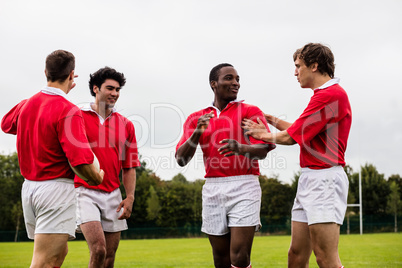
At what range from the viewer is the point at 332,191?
15.4ft

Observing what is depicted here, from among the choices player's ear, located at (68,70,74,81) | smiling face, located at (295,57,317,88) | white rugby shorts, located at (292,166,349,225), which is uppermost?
smiling face, located at (295,57,317,88)

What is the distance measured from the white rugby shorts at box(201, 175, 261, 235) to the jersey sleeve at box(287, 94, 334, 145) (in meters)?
0.98

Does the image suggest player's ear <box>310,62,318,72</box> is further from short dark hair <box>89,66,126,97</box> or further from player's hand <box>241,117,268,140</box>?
short dark hair <box>89,66,126,97</box>

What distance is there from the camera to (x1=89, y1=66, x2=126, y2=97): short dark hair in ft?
21.3

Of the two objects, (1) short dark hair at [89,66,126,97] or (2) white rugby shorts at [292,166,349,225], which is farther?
(1) short dark hair at [89,66,126,97]

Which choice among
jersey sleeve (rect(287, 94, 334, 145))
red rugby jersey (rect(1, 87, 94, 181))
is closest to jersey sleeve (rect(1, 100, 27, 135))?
red rugby jersey (rect(1, 87, 94, 181))

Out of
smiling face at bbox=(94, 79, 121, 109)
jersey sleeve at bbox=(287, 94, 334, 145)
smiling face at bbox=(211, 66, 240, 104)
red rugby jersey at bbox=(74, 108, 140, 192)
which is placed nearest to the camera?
jersey sleeve at bbox=(287, 94, 334, 145)

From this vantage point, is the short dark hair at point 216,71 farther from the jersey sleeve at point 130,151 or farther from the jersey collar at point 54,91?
the jersey collar at point 54,91

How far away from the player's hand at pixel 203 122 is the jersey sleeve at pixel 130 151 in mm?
1423

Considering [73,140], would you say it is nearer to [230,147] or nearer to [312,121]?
[230,147]

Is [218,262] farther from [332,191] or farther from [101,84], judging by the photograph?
[101,84]

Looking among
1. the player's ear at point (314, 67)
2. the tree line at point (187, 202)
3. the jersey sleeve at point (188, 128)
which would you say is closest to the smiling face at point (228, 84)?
the jersey sleeve at point (188, 128)

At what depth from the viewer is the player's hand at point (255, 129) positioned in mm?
5102

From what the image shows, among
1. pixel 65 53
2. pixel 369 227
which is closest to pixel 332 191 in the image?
pixel 65 53
